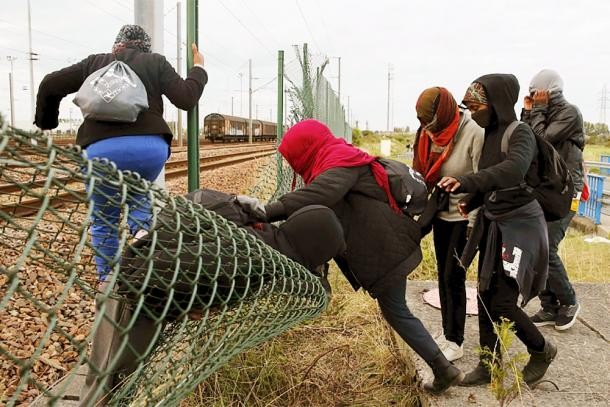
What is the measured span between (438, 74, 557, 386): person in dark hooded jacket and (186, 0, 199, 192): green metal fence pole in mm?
1596

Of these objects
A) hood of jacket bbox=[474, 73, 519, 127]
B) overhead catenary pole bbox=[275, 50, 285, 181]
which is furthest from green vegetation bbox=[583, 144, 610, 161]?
hood of jacket bbox=[474, 73, 519, 127]

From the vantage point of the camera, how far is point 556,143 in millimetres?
3930

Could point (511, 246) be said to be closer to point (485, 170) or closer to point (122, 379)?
point (485, 170)

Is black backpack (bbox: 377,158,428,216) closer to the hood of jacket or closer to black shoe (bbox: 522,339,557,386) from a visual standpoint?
the hood of jacket

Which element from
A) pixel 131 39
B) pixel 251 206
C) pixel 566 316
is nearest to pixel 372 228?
pixel 251 206

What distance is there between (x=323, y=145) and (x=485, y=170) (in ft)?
2.60

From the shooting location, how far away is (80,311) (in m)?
4.03

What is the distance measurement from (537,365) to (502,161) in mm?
1073

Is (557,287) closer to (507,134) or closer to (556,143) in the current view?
(556,143)

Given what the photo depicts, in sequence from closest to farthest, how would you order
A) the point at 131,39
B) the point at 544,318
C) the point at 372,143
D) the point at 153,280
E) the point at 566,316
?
the point at 153,280 < the point at 131,39 < the point at 566,316 < the point at 544,318 < the point at 372,143

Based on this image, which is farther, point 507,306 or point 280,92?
point 280,92

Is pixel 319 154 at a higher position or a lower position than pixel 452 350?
higher

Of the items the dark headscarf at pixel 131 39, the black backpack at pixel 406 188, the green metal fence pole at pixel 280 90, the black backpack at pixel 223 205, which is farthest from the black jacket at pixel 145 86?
the green metal fence pole at pixel 280 90

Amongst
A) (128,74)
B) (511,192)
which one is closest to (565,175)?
(511,192)
